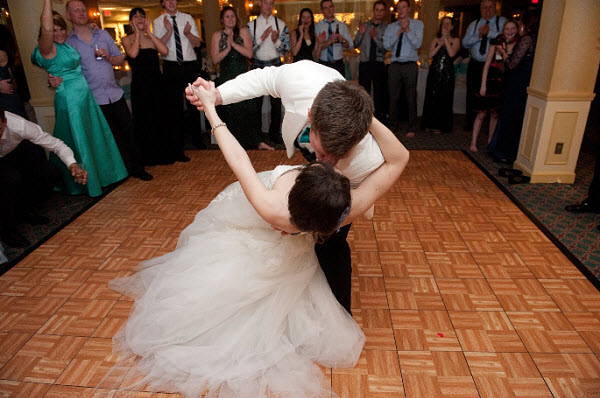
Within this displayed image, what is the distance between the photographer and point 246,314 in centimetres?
203

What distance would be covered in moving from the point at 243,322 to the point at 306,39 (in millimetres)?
4516

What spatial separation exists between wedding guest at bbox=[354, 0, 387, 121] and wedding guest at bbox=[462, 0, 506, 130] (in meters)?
1.13

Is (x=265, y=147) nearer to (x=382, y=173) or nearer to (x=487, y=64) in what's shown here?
(x=487, y=64)

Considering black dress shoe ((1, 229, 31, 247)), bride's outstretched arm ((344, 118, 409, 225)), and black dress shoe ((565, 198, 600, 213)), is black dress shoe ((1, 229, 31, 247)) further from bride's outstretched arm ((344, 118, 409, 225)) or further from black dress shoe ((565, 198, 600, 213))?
black dress shoe ((565, 198, 600, 213))

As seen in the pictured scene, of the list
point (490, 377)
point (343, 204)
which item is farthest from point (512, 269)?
point (343, 204)

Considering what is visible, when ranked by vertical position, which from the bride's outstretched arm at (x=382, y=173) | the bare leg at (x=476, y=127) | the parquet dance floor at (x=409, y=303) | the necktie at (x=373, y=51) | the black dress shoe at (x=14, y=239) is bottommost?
the parquet dance floor at (x=409, y=303)

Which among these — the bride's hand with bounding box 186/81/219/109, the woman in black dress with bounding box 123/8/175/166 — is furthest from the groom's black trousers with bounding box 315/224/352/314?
the woman in black dress with bounding box 123/8/175/166

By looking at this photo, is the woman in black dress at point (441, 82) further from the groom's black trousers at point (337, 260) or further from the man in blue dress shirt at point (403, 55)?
the groom's black trousers at point (337, 260)

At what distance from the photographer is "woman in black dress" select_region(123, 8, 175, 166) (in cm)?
430

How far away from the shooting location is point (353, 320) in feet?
7.11

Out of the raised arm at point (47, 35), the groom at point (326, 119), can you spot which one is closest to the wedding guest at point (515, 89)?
the groom at point (326, 119)

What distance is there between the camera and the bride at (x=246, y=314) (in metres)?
1.81

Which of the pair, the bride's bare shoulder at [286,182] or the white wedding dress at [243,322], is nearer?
the bride's bare shoulder at [286,182]

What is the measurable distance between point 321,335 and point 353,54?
627 centimetres
